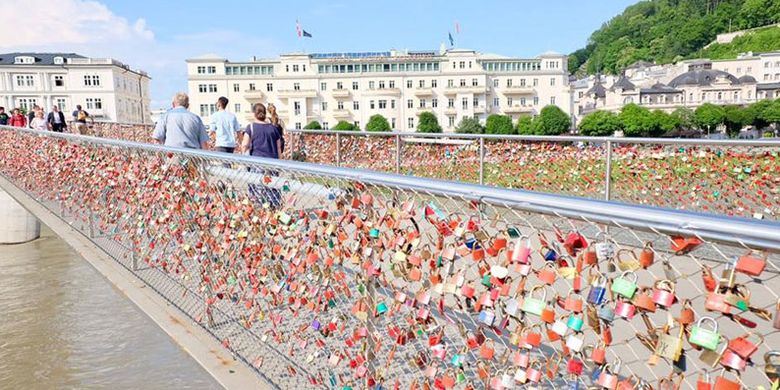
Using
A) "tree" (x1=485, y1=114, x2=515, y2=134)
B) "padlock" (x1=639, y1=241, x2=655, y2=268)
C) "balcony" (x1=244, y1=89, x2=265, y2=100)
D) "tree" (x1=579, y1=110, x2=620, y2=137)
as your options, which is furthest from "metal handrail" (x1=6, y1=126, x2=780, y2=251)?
"balcony" (x1=244, y1=89, x2=265, y2=100)

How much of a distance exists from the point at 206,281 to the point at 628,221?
12.1 feet

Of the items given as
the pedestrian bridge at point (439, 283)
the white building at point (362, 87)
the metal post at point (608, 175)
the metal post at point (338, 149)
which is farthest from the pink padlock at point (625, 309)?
the white building at point (362, 87)

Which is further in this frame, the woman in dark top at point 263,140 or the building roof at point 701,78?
the building roof at point 701,78

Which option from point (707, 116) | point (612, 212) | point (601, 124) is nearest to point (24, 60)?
point (601, 124)

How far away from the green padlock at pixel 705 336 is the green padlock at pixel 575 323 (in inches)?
14.4

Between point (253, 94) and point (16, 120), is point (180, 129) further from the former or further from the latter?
point (253, 94)

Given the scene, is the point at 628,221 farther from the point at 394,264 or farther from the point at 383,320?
the point at 383,320

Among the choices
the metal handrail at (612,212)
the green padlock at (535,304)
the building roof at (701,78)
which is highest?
the building roof at (701,78)

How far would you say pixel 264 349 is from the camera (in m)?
4.07

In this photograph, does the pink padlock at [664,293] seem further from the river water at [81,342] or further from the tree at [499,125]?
the tree at [499,125]

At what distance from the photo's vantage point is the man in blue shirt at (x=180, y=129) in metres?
8.39

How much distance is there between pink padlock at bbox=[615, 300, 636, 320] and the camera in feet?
5.96

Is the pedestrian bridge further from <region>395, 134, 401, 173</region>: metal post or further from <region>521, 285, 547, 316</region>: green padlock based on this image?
<region>395, 134, 401, 173</region>: metal post

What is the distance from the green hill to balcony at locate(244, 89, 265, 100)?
368 feet
